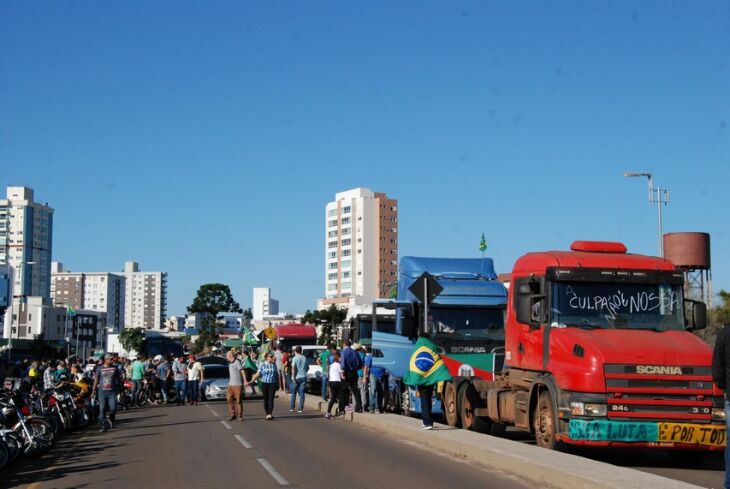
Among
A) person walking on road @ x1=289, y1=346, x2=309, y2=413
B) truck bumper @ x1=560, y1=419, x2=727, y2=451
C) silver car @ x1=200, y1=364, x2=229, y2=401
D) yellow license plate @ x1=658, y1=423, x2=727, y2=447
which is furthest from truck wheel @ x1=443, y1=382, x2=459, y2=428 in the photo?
silver car @ x1=200, y1=364, x2=229, y2=401

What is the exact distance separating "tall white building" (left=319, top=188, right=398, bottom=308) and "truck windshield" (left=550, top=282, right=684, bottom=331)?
16407cm

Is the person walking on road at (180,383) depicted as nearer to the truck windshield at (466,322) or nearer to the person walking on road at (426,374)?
the truck windshield at (466,322)

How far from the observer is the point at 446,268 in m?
21.9

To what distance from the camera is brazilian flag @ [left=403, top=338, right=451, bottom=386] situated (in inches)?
634

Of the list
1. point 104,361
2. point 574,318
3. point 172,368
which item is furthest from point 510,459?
point 172,368

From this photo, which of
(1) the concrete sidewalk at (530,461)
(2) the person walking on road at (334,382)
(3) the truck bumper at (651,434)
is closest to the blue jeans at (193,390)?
(2) the person walking on road at (334,382)

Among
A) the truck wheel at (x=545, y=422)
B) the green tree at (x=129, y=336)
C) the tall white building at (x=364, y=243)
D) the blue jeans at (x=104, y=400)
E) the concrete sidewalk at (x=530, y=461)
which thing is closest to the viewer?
the concrete sidewalk at (x=530, y=461)

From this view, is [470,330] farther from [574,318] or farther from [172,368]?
[172,368]

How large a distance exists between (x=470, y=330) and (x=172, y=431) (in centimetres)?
701

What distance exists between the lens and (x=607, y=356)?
12336 millimetres

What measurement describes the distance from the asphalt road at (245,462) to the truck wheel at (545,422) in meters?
1.37

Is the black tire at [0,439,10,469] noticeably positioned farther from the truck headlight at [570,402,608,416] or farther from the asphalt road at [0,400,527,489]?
the truck headlight at [570,402,608,416]

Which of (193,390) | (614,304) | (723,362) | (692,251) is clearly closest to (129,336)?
(692,251)

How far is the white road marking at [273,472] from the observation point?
11211 millimetres
